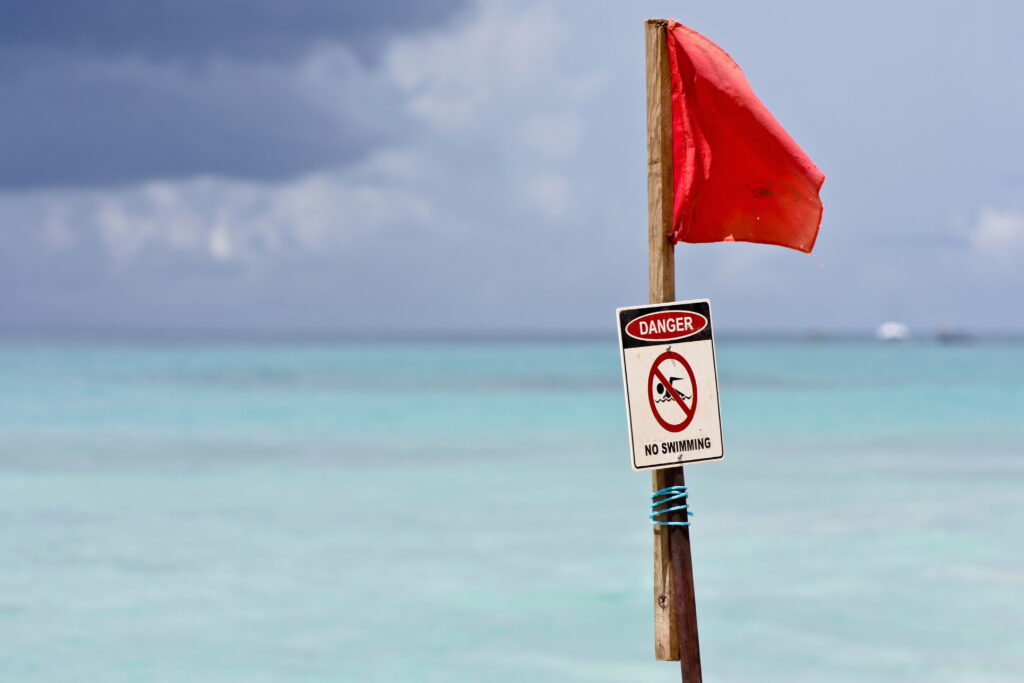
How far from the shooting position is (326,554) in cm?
1126

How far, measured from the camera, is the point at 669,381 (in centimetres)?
411

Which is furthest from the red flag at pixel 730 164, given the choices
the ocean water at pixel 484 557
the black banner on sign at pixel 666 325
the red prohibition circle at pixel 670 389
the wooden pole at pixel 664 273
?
the ocean water at pixel 484 557

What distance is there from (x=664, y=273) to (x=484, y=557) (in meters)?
7.37

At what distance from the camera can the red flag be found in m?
4.39

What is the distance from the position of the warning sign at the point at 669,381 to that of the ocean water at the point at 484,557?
12.3ft

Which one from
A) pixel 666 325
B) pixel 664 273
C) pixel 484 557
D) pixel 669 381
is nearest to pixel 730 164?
pixel 664 273

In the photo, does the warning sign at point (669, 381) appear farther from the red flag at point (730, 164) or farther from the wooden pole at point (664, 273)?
the red flag at point (730, 164)

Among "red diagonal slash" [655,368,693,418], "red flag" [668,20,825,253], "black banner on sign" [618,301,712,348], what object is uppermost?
"red flag" [668,20,825,253]

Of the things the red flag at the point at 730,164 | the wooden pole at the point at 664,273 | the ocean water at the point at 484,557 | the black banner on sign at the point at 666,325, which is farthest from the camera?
the ocean water at the point at 484,557

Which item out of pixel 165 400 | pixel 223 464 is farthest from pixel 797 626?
pixel 165 400

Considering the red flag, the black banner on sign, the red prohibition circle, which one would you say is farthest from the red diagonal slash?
the red flag

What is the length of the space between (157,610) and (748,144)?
6.30m

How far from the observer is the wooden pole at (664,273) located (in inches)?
168

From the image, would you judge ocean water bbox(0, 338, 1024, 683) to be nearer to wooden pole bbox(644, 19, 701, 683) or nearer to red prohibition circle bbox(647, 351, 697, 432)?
wooden pole bbox(644, 19, 701, 683)
